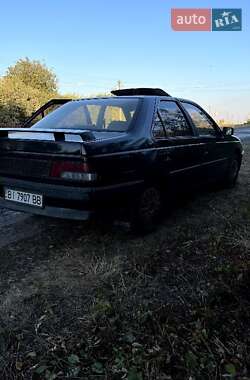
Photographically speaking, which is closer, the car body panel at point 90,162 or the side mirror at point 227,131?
the car body panel at point 90,162

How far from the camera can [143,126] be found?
4.40 m

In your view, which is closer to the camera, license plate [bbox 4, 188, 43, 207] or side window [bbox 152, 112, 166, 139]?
license plate [bbox 4, 188, 43, 207]

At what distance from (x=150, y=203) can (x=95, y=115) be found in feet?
4.02

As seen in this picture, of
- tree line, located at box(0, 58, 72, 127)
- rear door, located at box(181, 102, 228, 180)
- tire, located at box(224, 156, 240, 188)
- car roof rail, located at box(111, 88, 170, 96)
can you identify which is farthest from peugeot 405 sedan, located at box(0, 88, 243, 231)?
tree line, located at box(0, 58, 72, 127)

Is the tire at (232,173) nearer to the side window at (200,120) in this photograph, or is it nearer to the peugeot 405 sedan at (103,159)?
the side window at (200,120)

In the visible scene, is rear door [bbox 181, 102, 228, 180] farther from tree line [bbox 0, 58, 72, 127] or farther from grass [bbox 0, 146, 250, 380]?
tree line [bbox 0, 58, 72, 127]

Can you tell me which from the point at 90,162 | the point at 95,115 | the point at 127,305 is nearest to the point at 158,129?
the point at 95,115

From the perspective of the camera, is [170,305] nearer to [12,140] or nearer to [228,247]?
[228,247]

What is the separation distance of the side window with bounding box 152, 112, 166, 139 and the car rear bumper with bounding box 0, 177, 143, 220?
77 centimetres

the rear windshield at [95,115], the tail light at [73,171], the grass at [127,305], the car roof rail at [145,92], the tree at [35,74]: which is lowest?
the grass at [127,305]

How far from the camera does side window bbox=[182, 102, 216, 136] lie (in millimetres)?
5648

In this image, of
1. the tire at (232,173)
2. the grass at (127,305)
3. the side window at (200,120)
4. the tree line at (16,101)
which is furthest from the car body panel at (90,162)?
the tree line at (16,101)

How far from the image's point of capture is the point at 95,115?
4.81 meters

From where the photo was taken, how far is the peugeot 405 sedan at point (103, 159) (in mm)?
3688
